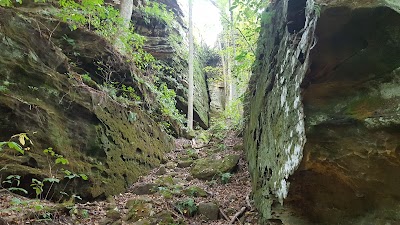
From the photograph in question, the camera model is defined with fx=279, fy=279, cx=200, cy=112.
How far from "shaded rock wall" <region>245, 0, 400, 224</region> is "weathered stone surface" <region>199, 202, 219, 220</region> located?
6.91 ft

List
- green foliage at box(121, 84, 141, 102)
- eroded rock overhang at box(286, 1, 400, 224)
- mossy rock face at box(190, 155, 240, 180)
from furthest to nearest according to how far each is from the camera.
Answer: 1. green foliage at box(121, 84, 141, 102)
2. mossy rock face at box(190, 155, 240, 180)
3. eroded rock overhang at box(286, 1, 400, 224)

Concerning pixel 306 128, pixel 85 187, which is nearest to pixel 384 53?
pixel 306 128

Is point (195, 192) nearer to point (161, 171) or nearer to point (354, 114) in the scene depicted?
point (161, 171)

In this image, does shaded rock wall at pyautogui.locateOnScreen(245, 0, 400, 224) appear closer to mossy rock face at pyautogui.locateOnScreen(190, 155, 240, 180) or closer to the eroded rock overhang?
the eroded rock overhang

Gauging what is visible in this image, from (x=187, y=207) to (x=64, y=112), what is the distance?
3.23 meters

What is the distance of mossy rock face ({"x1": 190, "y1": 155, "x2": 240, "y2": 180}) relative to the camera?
25.0ft

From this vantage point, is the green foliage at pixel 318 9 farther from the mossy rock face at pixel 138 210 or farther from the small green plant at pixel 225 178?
the small green plant at pixel 225 178

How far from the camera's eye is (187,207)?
559cm

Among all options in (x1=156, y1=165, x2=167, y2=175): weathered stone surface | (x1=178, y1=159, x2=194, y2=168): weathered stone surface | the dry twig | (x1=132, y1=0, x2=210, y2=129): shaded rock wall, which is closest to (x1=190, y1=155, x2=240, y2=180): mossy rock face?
(x1=156, y1=165, x2=167, y2=175): weathered stone surface

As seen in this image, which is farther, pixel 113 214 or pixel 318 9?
pixel 113 214

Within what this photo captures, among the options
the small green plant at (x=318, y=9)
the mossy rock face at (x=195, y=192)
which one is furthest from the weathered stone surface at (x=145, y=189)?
the small green plant at (x=318, y=9)

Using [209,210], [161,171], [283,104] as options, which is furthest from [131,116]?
[283,104]

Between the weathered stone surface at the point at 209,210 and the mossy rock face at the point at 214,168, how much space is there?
6.53 ft

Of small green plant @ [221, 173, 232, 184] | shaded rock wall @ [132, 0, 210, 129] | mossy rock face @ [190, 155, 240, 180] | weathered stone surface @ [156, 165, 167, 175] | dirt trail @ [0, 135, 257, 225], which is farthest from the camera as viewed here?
shaded rock wall @ [132, 0, 210, 129]
